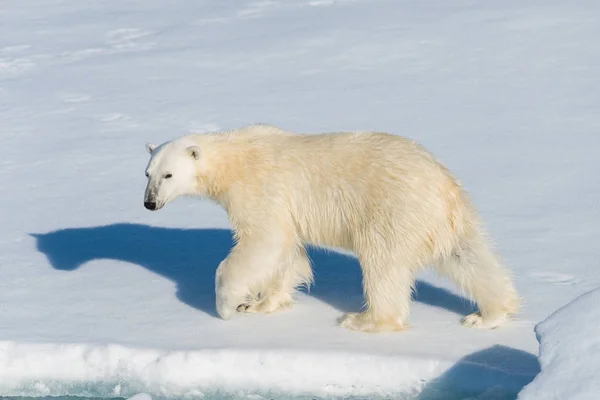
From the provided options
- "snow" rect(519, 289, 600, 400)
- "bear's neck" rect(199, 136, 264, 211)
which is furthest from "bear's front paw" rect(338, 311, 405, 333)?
"snow" rect(519, 289, 600, 400)

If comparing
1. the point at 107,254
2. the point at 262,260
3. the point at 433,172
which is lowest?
the point at 107,254

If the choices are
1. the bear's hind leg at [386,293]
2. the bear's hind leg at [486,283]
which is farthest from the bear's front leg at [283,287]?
the bear's hind leg at [486,283]

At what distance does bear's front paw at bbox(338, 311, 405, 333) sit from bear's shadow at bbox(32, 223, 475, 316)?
27 centimetres

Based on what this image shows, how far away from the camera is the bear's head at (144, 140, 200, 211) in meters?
5.31

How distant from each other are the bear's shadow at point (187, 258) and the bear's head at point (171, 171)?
59cm

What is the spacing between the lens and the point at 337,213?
5.06 meters

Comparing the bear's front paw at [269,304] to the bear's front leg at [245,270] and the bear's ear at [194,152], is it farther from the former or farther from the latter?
the bear's ear at [194,152]

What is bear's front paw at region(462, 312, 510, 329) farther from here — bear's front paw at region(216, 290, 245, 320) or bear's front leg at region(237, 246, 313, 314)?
bear's front paw at region(216, 290, 245, 320)

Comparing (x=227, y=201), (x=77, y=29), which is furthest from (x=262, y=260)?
(x=77, y=29)

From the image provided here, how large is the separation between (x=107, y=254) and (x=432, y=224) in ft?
7.46

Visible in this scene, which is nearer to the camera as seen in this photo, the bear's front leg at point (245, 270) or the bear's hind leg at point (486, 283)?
the bear's hind leg at point (486, 283)

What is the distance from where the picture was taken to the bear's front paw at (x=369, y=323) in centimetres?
491

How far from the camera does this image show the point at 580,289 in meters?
5.14

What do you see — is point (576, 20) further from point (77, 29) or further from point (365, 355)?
point (365, 355)
